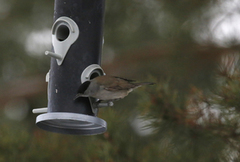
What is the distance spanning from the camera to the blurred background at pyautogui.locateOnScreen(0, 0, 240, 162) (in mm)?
3596

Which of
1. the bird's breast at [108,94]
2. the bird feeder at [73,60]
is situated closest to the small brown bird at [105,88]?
the bird's breast at [108,94]

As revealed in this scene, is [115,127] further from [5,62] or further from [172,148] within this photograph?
[5,62]

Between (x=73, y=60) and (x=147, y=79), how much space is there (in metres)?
0.67

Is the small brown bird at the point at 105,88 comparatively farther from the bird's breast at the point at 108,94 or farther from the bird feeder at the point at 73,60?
the bird feeder at the point at 73,60

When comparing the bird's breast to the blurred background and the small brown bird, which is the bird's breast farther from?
the blurred background

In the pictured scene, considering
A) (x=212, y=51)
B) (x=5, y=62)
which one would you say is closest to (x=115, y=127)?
(x=212, y=51)

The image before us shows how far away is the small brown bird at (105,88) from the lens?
3.91 m

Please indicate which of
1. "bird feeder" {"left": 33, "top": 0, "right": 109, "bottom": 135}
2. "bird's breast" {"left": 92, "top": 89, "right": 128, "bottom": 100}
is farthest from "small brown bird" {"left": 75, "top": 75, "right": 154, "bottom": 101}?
"bird feeder" {"left": 33, "top": 0, "right": 109, "bottom": 135}

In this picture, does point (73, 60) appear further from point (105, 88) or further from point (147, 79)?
point (147, 79)

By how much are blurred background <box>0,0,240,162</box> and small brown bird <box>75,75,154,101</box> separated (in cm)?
21

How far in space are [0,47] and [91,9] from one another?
2940 millimetres

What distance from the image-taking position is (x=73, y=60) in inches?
164

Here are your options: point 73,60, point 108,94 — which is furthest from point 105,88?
point 73,60

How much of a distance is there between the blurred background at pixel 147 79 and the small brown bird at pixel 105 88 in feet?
0.70
